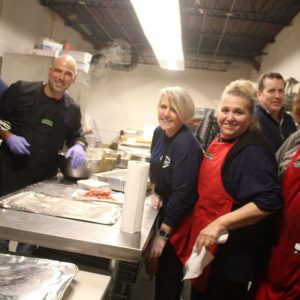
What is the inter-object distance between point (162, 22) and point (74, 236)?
243 cm

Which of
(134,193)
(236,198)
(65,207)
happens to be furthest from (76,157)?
(236,198)

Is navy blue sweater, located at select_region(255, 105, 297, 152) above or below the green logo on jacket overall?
above

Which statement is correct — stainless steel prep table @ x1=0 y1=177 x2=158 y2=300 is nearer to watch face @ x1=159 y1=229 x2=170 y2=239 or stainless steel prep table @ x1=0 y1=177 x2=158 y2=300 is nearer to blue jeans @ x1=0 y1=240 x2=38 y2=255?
watch face @ x1=159 y1=229 x2=170 y2=239

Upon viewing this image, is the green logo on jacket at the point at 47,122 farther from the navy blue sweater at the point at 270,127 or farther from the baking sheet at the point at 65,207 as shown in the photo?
the navy blue sweater at the point at 270,127

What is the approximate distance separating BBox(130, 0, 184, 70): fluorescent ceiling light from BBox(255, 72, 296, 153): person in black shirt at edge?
1006mm

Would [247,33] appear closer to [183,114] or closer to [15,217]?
[183,114]

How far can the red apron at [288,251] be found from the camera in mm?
1260

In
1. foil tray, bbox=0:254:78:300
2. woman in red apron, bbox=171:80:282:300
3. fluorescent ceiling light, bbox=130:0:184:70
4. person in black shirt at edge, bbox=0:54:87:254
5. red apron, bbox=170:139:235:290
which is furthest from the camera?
fluorescent ceiling light, bbox=130:0:184:70

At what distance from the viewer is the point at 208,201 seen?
146 cm

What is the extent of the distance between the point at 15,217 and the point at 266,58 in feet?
18.7

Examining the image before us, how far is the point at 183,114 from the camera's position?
172cm

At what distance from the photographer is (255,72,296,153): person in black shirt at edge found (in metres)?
2.11

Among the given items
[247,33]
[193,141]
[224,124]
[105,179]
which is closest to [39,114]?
[105,179]

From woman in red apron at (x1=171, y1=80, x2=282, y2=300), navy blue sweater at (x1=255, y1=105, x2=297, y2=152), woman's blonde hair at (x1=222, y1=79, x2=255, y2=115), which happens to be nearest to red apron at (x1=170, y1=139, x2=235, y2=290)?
woman in red apron at (x1=171, y1=80, x2=282, y2=300)
